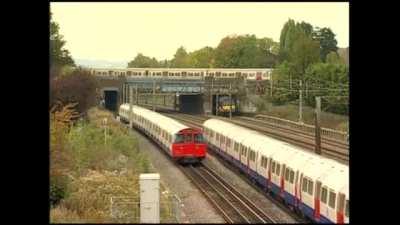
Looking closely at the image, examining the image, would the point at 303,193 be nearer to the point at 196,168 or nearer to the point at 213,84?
the point at 196,168

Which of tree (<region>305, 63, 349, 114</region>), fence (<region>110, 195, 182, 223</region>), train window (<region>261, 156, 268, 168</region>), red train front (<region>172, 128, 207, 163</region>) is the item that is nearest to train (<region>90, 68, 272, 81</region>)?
tree (<region>305, 63, 349, 114</region>)

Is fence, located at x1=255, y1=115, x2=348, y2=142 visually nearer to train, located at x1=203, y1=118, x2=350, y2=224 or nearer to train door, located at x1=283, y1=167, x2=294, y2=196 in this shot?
train, located at x1=203, y1=118, x2=350, y2=224

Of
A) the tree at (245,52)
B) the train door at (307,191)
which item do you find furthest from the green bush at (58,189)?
the tree at (245,52)

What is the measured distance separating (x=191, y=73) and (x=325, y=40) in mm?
9623

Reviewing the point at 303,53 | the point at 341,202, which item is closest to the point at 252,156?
the point at 341,202

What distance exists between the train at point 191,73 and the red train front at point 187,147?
1342 centimetres

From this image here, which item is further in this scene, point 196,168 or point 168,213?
point 196,168

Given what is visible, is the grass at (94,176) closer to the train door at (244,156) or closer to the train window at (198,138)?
the train window at (198,138)

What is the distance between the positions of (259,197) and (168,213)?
5.20 metres

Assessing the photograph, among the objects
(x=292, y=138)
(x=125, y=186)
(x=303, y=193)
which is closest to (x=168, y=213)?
(x=125, y=186)

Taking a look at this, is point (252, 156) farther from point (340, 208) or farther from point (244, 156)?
point (340, 208)
